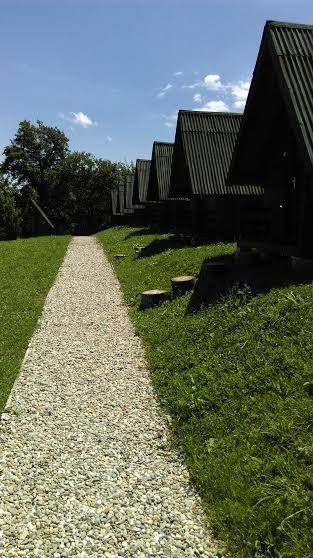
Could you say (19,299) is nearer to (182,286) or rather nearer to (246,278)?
(182,286)

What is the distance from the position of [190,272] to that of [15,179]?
67.6 metres

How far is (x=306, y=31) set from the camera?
12.1m

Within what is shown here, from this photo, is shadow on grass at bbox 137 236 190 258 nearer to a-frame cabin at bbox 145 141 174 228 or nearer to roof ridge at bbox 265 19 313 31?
a-frame cabin at bbox 145 141 174 228

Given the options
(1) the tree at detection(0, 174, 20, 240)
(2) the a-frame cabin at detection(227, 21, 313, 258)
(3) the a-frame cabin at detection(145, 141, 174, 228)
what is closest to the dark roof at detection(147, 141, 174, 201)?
(3) the a-frame cabin at detection(145, 141, 174, 228)

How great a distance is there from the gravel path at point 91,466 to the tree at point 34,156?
231 ft

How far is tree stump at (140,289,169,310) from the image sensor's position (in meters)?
14.5

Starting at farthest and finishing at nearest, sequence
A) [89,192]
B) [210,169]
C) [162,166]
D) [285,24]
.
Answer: [89,192], [162,166], [210,169], [285,24]

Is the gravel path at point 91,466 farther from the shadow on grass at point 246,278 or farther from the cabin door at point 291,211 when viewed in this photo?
the cabin door at point 291,211

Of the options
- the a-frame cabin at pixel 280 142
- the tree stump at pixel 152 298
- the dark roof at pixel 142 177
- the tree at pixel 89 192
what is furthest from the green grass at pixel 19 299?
the tree at pixel 89 192

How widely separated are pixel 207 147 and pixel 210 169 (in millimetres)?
1736

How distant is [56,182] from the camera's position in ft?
251

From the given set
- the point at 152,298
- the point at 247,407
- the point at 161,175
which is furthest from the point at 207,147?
the point at 247,407

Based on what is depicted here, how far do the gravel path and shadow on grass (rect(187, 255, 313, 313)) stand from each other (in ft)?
9.71

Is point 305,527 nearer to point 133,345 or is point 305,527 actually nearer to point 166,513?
point 166,513
